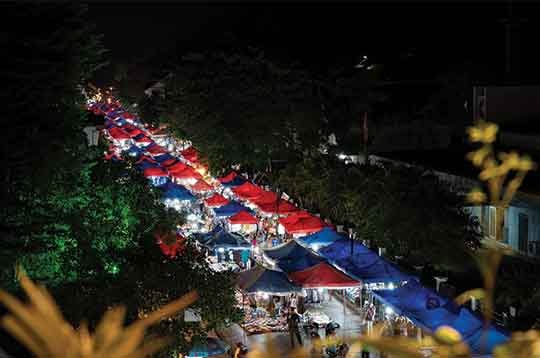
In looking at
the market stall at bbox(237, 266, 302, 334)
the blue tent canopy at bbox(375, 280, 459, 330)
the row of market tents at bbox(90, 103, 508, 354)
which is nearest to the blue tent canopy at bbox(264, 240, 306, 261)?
the row of market tents at bbox(90, 103, 508, 354)

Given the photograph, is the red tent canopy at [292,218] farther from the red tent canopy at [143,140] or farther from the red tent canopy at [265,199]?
the red tent canopy at [143,140]

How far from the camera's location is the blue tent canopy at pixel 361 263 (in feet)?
64.0

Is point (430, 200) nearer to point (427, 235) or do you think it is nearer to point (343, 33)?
point (427, 235)

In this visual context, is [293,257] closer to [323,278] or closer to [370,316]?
[323,278]

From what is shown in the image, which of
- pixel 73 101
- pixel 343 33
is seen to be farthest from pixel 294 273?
pixel 343 33

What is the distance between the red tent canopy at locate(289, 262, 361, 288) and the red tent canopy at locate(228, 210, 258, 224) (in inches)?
316

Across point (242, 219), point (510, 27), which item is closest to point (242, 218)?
point (242, 219)

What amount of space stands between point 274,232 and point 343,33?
1189 inches

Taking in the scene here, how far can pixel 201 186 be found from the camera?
35.2 metres

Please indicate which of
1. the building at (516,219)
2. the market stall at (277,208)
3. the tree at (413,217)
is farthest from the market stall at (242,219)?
the building at (516,219)

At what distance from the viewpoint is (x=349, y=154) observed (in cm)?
4094

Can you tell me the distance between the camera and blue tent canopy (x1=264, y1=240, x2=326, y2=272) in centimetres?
2028

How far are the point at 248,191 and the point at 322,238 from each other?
29.9ft

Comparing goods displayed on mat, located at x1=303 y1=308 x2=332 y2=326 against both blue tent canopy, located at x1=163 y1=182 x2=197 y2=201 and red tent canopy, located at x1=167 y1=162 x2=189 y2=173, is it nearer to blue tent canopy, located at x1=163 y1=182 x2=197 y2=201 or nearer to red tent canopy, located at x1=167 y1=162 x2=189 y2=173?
blue tent canopy, located at x1=163 y1=182 x2=197 y2=201
